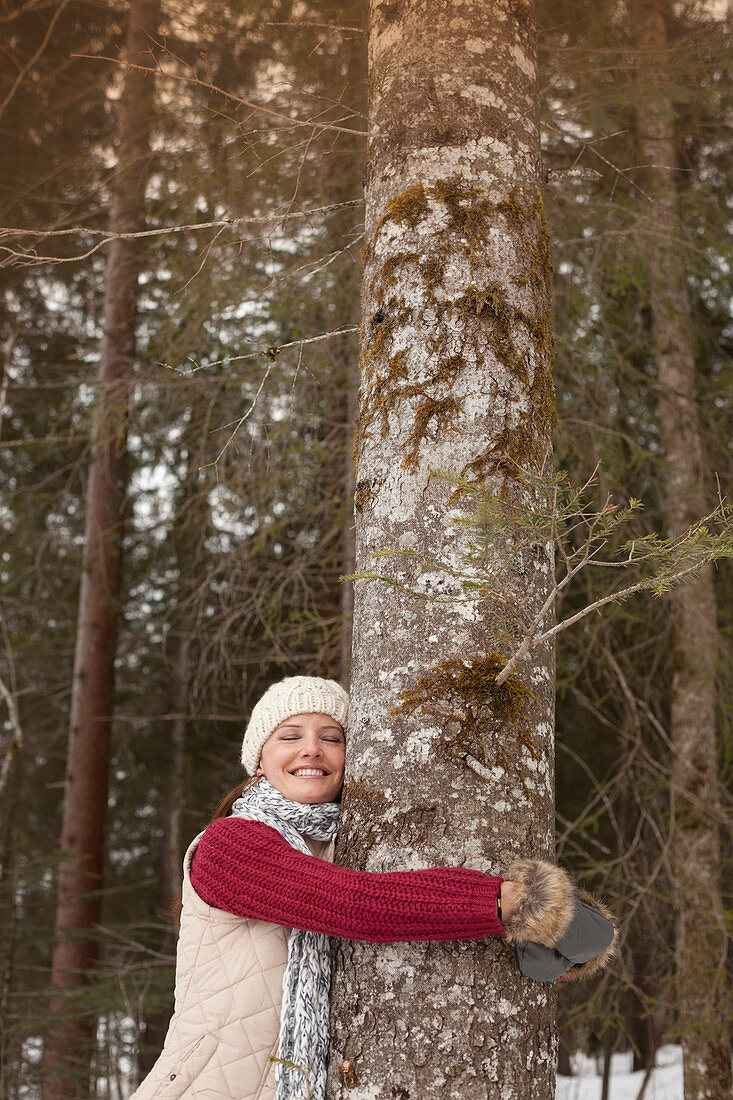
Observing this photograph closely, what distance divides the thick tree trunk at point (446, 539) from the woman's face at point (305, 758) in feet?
1.29

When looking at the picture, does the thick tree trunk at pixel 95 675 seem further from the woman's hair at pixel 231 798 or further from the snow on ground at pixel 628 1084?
the snow on ground at pixel 628 1084

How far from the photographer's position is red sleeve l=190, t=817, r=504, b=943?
63.9 inches

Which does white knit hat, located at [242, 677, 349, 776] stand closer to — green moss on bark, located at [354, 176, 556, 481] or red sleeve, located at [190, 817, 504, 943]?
red sleeve, located at [190, 817, 504, 943]

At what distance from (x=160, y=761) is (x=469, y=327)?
9.57m

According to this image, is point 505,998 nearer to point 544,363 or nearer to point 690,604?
point 544,363

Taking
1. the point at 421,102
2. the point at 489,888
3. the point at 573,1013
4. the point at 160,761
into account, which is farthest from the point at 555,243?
the point at 160,761

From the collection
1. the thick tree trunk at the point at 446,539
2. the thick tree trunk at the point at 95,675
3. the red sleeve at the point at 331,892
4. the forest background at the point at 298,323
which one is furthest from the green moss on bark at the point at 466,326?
the thick tree trunk at the point at 95,675

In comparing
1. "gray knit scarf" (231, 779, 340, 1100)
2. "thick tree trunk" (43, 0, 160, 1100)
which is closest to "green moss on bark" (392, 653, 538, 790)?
"gray knit scarf" (231, 779, 340, 1100)

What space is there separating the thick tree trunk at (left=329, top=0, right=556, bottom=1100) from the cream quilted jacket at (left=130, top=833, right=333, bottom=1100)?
25cm

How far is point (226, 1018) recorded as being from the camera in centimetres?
197

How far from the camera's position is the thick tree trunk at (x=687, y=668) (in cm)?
468

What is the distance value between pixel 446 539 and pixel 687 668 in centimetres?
393

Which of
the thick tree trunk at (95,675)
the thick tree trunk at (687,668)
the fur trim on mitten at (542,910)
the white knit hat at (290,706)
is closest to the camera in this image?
the fur trim on mitten at (542,910)

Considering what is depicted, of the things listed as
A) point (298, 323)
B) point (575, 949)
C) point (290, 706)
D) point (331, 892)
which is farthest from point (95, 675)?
point (575, 949)
